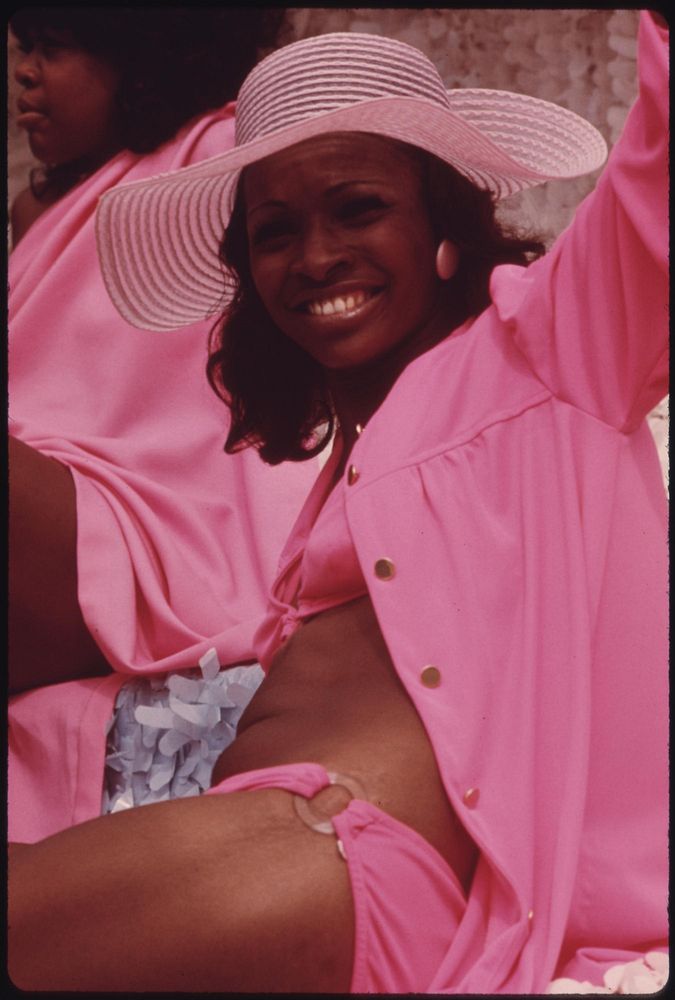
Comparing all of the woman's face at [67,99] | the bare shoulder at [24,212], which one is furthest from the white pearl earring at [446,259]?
the bare shoulder at [24,212]

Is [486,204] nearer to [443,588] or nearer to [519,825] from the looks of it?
[443,588]

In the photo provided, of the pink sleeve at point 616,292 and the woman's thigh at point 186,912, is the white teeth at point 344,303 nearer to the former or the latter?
the pink sleeve at point 616,292

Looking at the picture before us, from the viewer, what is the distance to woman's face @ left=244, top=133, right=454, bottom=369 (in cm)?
139

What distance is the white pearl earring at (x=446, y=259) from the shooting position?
1.43 m

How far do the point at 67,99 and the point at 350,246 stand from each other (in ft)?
2.88

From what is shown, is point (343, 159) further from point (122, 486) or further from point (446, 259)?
point (122, 486)

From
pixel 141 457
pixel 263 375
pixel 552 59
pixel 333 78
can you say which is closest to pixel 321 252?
pixel 333 78

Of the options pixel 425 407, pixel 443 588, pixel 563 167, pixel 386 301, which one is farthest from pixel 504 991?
pixel 563 167

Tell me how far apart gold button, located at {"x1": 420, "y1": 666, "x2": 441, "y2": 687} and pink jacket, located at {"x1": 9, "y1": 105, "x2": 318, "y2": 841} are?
19.6 inches

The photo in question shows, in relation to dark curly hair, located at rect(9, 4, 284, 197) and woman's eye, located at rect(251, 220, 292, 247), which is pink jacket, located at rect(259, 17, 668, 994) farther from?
dark curly hair, located at rect(9, 4, 284, 197)

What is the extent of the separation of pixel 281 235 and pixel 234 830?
573 mm

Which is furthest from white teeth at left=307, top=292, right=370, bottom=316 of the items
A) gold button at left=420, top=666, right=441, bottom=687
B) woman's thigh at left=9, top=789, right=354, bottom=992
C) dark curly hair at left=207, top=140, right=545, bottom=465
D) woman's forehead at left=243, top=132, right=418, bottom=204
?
woman's thigh at left=9, top=789, right=354, bottom=992

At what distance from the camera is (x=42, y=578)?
5.32 ft

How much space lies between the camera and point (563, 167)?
1569 millimetres
